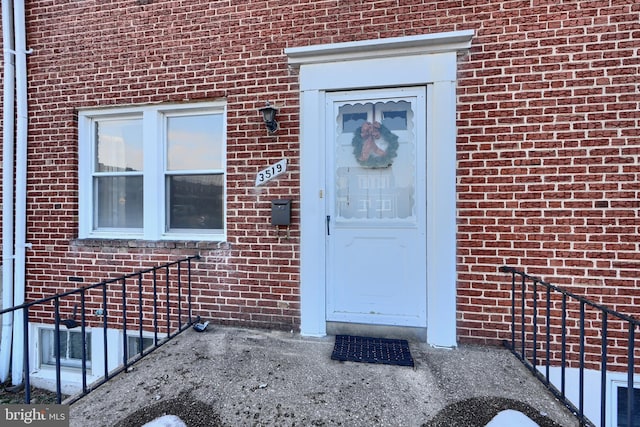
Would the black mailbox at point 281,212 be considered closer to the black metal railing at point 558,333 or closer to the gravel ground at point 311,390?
the gravel ground at point 311,390

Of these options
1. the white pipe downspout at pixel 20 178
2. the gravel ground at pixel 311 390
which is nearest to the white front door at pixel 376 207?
the gravel ground at pixel 311 390

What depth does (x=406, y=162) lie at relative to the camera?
3.19m

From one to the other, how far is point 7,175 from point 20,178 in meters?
0.15

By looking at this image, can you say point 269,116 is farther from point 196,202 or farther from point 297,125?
point 196,202

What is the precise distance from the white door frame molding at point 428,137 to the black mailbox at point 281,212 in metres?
0.14

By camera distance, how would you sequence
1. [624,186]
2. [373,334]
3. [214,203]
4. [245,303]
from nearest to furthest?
1. [624,186]
2. [373,334]
3. [245,303]
4. [214,203]

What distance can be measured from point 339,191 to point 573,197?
2016 mm

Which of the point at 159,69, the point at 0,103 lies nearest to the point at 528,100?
the point at 159,69

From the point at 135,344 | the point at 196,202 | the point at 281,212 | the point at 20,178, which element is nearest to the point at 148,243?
the point at 196,202

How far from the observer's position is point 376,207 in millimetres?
3244

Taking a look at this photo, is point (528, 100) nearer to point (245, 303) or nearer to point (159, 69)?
point (245, 303)

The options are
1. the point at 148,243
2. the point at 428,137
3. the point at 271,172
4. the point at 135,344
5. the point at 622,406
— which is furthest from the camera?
the point at 135,344

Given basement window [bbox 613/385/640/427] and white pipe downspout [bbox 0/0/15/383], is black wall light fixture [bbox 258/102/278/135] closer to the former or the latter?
white pipe downspout [bbox 0/0/15/383]

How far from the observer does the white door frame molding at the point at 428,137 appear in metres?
3.01
